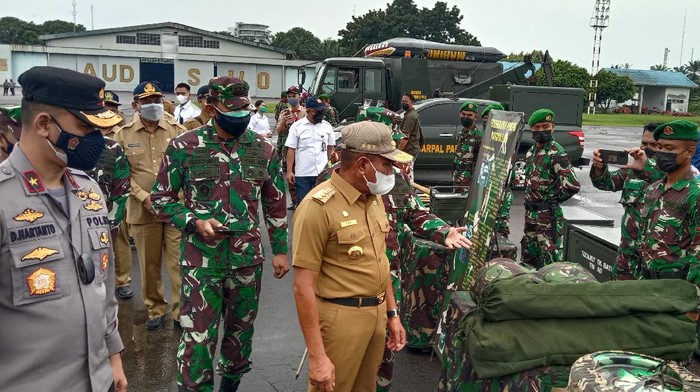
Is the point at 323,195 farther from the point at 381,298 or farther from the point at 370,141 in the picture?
the point at 381,298

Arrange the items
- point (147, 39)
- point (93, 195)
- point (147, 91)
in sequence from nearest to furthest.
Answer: point (93, 195)
point (147, 91)
point (147, 39)

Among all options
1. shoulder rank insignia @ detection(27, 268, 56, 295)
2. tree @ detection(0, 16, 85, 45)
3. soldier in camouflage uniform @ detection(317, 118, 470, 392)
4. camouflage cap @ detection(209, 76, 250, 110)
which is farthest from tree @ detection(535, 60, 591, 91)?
tree @ detection(0, 16, 85, 45)

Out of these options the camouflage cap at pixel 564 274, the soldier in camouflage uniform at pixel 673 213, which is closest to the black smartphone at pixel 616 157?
the soldier in camouflage uniform at pixel 673 213

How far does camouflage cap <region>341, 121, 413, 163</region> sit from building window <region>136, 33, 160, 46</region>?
2048 inches

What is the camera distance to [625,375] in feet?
6.89

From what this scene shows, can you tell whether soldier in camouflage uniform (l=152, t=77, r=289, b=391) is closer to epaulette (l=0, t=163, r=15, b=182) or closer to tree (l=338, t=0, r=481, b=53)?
epaulette (l=0, t=163, r=15, b=182)

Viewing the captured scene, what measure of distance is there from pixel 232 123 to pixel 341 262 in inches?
52.1

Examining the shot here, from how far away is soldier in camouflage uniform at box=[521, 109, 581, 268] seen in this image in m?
6.22

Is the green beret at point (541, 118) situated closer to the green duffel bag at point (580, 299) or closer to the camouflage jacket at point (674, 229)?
the camouflage jacket at point (674, 229)

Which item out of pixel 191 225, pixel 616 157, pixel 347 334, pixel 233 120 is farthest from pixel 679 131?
pixel 191 225

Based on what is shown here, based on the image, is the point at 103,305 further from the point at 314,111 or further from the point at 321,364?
the point at 314,111

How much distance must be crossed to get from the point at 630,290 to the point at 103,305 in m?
2.14

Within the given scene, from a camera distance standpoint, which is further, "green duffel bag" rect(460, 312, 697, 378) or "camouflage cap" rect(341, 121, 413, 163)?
"camouflage cap" rect(341, 121, 413, 163)

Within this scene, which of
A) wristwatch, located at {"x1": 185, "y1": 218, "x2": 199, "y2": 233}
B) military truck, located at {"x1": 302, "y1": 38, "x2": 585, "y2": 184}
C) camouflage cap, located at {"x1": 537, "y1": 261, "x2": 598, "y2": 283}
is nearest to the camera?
camouflage cap, located at {"x1": 537, "y1": 261, "x2": 598, "y2": 283}
